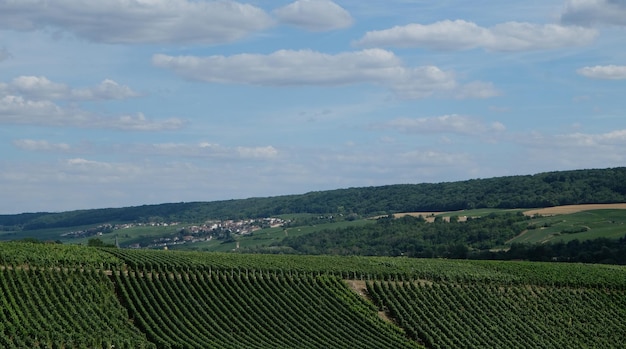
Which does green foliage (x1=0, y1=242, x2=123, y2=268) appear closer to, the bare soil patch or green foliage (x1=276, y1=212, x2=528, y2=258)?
green foliage (x1=276, y1=212, x2=528, y2=258)

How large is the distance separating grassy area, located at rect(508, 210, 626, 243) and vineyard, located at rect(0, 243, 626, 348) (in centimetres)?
4413

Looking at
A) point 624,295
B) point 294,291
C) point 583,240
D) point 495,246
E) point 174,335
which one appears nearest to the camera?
point 174,335

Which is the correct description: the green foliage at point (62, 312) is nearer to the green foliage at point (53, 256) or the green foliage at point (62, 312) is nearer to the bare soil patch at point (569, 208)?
the green foliage at point (53, 256)

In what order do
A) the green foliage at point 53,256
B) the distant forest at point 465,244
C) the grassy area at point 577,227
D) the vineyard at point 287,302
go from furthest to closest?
the grassy area at point 577,227
the distant forest at point 465,244
the green foliage at point 53,256
the vineyard at point 287,302

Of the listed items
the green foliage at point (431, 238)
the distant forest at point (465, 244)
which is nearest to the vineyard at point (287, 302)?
the distant forest at point (465, 244)

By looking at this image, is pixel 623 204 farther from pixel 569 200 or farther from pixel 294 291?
pixel 294 291

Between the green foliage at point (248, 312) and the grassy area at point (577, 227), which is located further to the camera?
the grassy area at point (577, 227)

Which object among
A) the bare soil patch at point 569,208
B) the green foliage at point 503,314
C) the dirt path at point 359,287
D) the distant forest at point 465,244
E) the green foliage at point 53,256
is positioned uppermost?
the bare soil patch at point 569,208

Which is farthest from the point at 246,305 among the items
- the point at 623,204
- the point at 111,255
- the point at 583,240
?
the point at 623,204

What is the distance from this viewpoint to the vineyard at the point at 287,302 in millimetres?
71188

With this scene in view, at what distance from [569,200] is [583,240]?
1764 inches

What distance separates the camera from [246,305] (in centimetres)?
8169

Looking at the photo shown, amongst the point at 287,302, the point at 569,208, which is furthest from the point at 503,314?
the point at 569,208

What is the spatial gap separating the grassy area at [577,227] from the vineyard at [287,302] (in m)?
44.1
